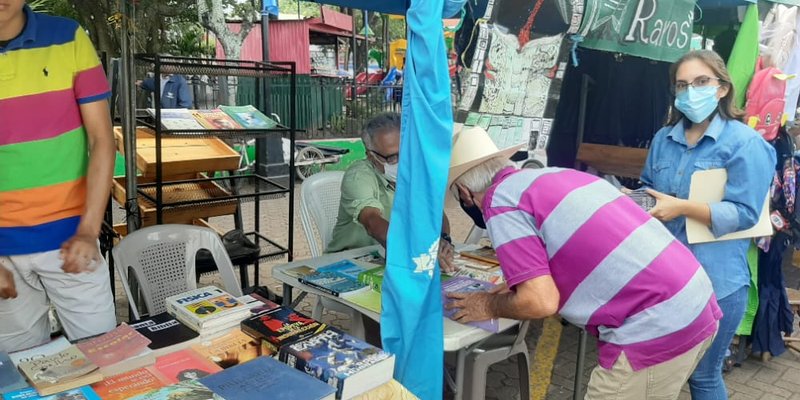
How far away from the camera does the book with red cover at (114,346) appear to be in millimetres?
1600

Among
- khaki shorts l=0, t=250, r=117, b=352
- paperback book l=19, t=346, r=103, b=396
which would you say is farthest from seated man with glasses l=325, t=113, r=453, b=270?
paperback book l=19, t=346, r=103, b=396

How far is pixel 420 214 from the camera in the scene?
70.8 inches

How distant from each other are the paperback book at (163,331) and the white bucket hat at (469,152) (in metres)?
0.97

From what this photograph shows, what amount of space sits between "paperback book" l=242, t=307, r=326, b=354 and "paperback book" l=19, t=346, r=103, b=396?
45 cm

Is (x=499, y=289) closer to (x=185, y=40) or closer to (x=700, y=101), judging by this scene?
(x=700, y=101)

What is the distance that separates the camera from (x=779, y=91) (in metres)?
3.14

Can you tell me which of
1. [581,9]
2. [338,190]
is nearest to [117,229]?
[338,190]

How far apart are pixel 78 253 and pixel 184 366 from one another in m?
0.60

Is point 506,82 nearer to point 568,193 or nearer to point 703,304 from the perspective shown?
point 568,193

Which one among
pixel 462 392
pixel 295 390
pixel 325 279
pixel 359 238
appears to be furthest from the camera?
pixel 359 238

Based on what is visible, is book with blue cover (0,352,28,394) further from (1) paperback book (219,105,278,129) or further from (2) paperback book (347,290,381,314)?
(1) paperback book (219,105,278,129)

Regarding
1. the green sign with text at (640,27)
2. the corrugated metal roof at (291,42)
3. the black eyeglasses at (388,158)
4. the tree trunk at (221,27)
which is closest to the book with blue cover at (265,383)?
the black eyeglasses at (388,158)

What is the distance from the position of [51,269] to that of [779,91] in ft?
11.7

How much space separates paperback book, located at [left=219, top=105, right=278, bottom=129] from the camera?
11.7 ft
